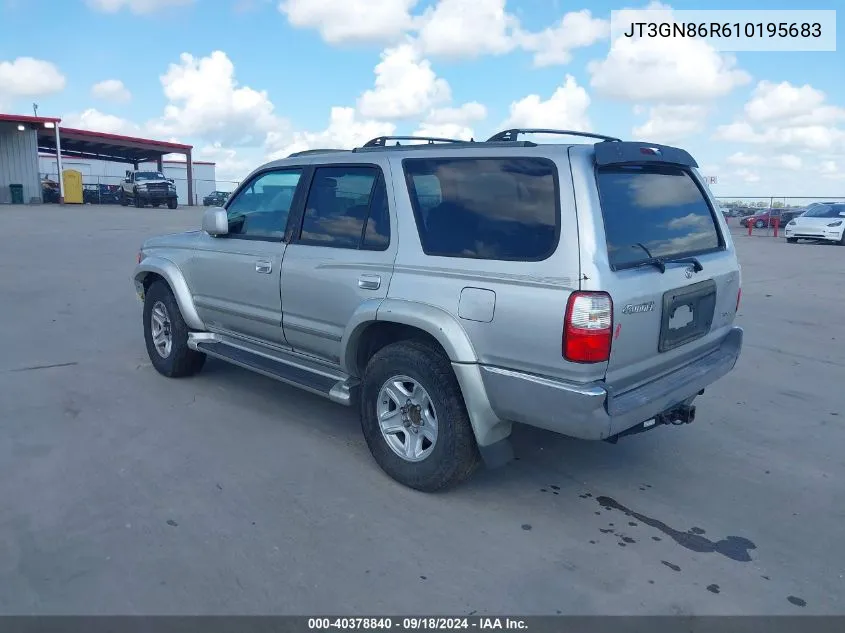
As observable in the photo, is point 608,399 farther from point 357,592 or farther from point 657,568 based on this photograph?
point 357,592

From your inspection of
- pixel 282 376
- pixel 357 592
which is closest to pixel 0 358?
pixel 282 376

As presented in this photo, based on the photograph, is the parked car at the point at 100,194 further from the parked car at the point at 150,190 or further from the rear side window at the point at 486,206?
the rear side window at the point at 486,206

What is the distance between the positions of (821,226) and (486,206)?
22.1 meters

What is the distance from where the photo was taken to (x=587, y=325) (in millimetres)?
2984

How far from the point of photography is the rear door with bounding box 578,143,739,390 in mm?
3105

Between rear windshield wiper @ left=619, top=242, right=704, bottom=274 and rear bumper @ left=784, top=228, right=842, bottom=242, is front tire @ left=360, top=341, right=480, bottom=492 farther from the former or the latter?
rear bumper @ left=784, top=228, right=842, bottom=242

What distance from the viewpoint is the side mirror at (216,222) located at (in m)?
4.82

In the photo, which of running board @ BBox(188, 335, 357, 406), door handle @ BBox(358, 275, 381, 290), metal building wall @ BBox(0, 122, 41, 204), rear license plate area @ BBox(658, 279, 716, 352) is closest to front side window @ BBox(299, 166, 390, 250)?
door handle @ BBox(358, 275, 381, 290)

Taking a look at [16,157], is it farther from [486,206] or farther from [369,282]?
[486,206]

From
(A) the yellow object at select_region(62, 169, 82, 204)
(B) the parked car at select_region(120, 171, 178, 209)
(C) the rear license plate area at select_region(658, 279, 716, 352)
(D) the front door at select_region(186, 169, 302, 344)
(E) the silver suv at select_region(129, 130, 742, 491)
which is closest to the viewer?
(E) the silver suv at select_region(129, 130, 742, 491)

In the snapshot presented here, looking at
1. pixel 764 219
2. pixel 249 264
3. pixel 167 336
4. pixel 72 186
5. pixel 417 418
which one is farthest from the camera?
pixel 72 186

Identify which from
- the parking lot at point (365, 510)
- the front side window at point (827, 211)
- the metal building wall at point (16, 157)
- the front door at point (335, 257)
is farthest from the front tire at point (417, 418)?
the metal building wall at point (16, 157)

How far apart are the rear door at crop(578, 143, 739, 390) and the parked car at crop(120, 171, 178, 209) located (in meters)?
36.1

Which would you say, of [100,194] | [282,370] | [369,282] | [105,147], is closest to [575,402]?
[369,282]
